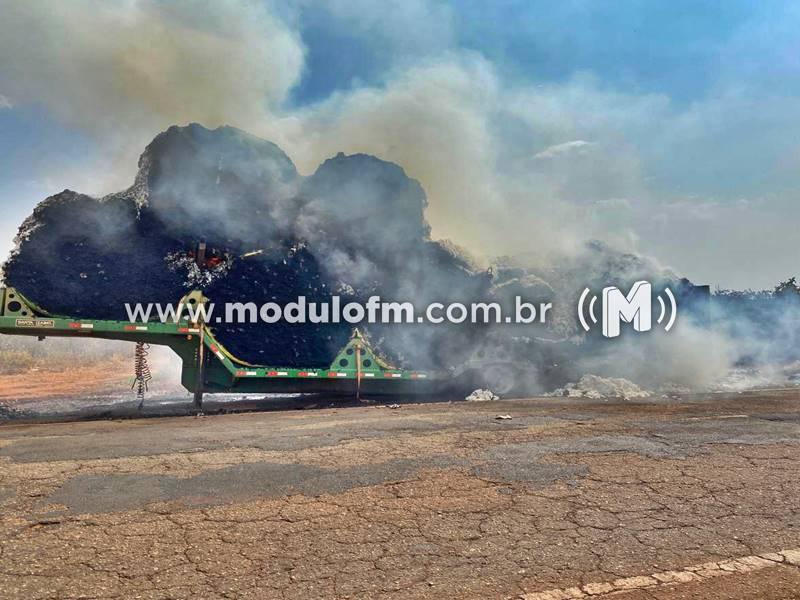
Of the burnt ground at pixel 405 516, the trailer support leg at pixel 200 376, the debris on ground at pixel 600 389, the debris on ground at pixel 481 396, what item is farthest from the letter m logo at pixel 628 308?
the trailer support leg at pixel 200 376

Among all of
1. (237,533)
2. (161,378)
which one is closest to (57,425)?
(237,533)

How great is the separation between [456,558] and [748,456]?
424 centimetres

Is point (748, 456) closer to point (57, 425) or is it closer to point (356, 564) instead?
point (356, 564)

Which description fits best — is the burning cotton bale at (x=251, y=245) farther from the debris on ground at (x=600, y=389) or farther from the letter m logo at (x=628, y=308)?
the letter m logo at (x=628, y=308)

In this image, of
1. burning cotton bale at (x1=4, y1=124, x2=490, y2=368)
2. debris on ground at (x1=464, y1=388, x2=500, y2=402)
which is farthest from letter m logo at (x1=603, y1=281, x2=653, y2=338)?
debris on ground at (x1=464, y1=388, x2=500, y2=402)

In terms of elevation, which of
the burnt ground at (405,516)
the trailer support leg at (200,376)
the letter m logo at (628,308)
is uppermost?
the letter m logo at (628,308)

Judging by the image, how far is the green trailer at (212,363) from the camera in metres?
10.2

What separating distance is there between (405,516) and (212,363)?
363 inches

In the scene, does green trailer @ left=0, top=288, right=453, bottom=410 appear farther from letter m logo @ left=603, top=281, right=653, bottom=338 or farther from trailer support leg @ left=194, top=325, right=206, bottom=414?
letter m logo @ left=603, top=281, right=653, bottom=338

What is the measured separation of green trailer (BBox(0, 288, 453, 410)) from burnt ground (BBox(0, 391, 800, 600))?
14.9 ft

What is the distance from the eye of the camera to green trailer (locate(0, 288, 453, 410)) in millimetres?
10219

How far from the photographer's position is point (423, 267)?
16375 millimetres

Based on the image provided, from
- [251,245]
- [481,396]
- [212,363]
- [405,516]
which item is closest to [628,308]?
[481,396]

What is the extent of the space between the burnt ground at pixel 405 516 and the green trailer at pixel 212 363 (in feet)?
14.9
